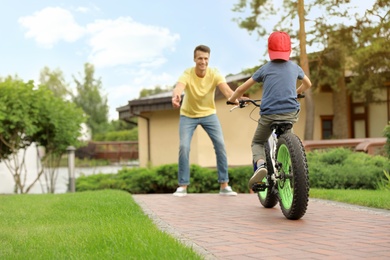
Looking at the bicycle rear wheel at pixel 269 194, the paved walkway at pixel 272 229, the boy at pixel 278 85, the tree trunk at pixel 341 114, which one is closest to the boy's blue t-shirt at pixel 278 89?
the boy at pixel 278 85

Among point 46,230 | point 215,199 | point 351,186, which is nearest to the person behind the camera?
point 46,230

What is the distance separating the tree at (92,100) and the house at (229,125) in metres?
30.9

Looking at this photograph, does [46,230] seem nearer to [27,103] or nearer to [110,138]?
[27,103]

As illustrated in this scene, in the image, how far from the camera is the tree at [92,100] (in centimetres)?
5578

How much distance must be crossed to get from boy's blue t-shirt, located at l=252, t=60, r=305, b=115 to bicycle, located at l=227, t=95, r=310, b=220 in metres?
0.15

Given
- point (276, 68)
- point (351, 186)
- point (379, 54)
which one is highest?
point (379, 54)

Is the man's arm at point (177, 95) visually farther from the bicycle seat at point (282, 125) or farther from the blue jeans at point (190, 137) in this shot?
the bicycle seat at point (282, 125)

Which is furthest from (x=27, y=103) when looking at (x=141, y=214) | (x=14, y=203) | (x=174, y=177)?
(x=141, y=214)

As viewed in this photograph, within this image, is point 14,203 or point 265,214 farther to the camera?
point 14,203

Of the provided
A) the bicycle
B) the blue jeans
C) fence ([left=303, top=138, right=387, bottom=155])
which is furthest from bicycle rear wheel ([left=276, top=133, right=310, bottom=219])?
fence ([left=303, top=138, right=387, bottom=155])

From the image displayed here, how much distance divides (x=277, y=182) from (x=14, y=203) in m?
4.17

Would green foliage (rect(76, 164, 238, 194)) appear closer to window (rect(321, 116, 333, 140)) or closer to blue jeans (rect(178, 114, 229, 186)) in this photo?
blue jeans (rect(178, 114, 229, 186))

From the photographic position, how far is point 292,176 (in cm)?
631

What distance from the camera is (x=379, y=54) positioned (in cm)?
2130
